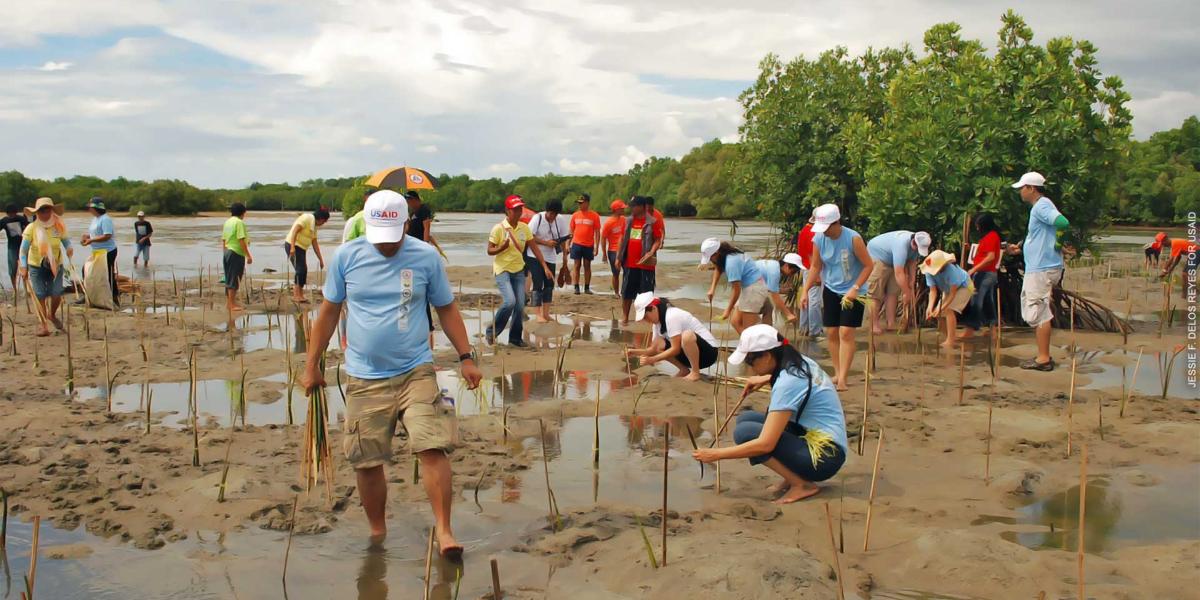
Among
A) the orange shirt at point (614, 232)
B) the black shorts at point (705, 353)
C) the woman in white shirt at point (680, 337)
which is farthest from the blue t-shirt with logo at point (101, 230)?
the black shorts at point (705, 353)

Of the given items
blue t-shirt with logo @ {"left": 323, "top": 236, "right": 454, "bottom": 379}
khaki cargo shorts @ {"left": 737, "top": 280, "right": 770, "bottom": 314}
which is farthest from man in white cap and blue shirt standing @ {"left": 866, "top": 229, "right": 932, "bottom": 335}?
blue t-shirt with logo @ {"left": 323, "top": 236, "right": 454, "bottom": 379}

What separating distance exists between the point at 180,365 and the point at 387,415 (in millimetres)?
5774

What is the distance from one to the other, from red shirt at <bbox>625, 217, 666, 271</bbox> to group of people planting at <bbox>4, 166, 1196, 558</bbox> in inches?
0.9

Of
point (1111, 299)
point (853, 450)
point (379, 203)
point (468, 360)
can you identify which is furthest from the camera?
point (1111, 299)

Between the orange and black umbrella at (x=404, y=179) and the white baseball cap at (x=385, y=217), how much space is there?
24.0ft

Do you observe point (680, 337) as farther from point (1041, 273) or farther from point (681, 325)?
point (1041, 273)

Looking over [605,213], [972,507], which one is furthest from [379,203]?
[605,213]

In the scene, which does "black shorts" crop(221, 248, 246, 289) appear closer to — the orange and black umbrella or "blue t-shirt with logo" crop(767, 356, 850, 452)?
the orange and black umbrella

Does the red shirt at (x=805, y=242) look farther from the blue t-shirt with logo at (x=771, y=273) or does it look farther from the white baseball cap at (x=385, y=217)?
the white baseball cap at (x=385, y=217)

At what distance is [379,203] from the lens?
14.9 ft

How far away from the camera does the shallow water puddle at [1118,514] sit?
15.9ft

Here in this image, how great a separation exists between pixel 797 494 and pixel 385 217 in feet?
9.37

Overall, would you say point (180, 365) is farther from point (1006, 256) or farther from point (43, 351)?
point (1006, 256)

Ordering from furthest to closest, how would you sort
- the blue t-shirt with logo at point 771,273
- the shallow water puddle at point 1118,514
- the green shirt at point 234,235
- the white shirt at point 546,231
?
the white shirt at point 546,231, the green shirt at point 234,235, the blue t-shirt with logo at point 771,273, the shallow water puddle at point 1118,514
